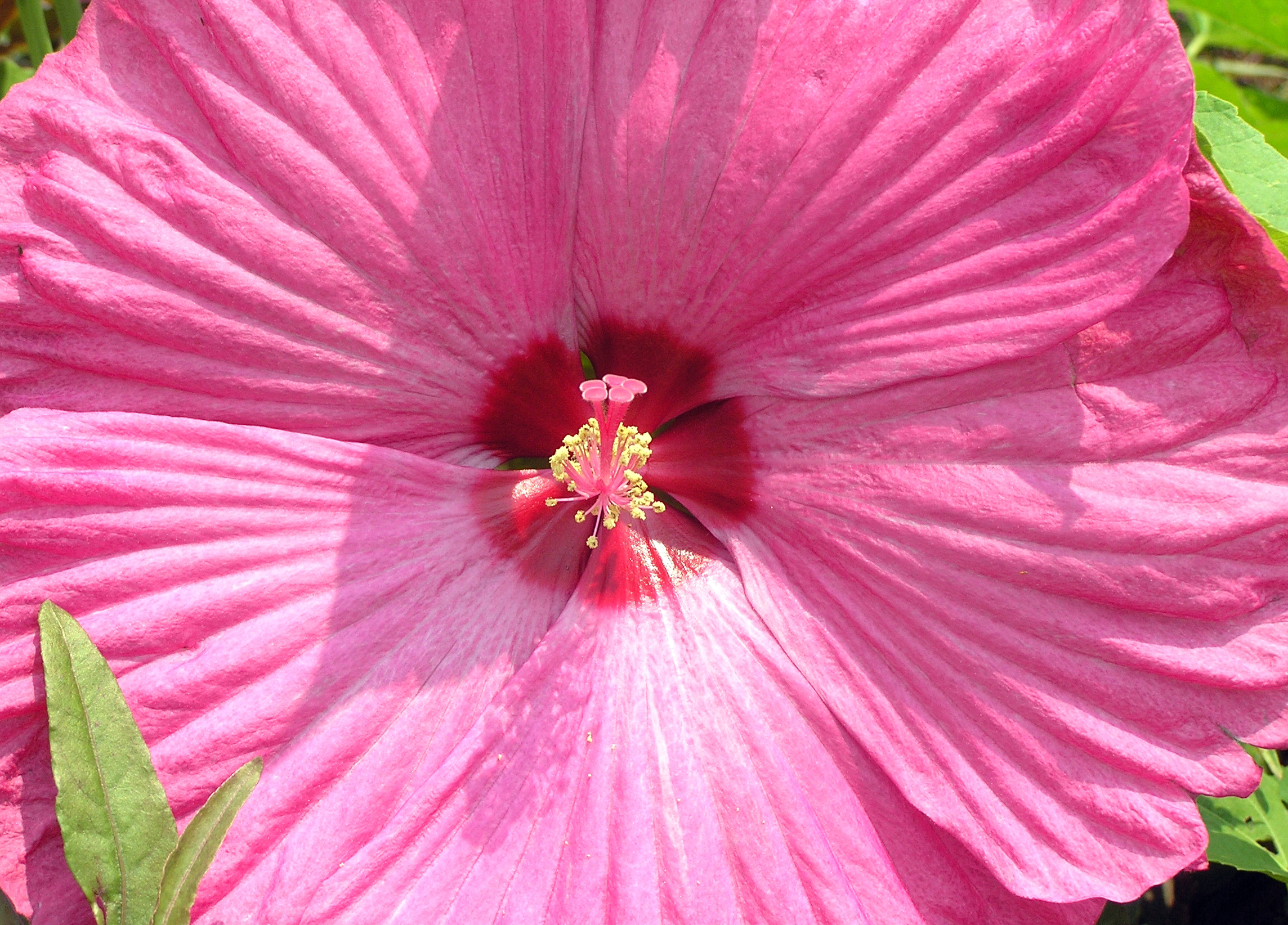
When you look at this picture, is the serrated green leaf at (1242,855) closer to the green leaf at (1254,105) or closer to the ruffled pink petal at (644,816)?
the ruffled pink petal at (644,816)

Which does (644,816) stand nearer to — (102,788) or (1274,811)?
(102,788)

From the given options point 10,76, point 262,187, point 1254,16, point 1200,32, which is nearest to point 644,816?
point 262,187

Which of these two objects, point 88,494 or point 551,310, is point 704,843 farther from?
point 88,494

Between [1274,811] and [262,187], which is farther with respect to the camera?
[1274,811]

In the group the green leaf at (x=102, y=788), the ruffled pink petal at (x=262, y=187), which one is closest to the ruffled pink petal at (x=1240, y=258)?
the ruffled pink petal at (x=262, y=187)

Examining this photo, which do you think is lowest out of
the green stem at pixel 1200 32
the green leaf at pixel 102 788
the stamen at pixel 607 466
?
the green leaf at pixel 102 788

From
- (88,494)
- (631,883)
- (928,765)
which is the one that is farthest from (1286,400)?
(88,494)

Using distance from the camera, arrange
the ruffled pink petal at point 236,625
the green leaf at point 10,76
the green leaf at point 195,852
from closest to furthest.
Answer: the green leaf at point 195,852 < the ruffled pink petal at point 236,625 < the green leaf at point 10,76
